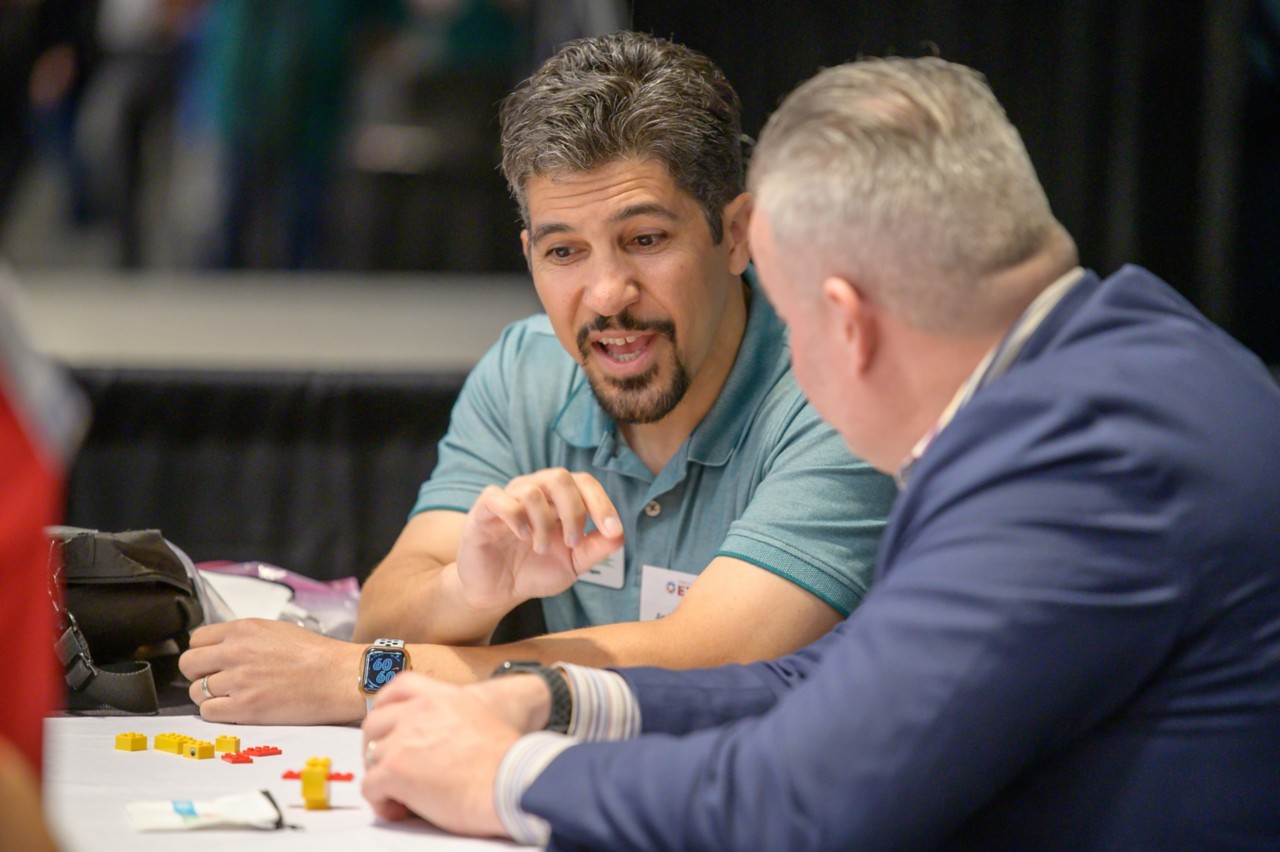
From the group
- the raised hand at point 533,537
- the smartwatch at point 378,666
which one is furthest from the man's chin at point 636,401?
the smartwatch at point 378,666

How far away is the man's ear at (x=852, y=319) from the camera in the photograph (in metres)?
1.26

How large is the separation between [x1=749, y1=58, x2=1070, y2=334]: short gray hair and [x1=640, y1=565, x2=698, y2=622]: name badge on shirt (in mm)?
1004

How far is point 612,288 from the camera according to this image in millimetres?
2139

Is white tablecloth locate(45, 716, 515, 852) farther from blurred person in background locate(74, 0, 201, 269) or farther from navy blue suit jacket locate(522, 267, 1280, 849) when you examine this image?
blurred person in background locate(74, 0, 201, 269)

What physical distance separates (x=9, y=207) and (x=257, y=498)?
1687 millimetres

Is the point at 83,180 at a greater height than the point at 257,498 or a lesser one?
greater

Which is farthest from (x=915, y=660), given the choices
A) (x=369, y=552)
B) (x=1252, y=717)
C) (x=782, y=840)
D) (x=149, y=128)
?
(x=149, y=128)

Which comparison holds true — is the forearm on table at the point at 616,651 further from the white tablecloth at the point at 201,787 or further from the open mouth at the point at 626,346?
the open mouth at the point at 626,346

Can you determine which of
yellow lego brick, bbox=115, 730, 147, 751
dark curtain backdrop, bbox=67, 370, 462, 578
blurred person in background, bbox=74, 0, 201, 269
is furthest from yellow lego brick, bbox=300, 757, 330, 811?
blurred person in background, bbox=74, 0, 201, 269

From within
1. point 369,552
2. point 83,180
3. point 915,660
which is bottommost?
point 369,552

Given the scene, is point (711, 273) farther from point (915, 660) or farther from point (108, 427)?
point (108, 427)

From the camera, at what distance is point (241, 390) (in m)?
3.49

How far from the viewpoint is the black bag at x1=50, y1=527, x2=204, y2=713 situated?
218cm

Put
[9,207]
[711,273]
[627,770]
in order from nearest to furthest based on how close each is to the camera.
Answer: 1. [627,770]
2. [711,273]
3. [9,207]
